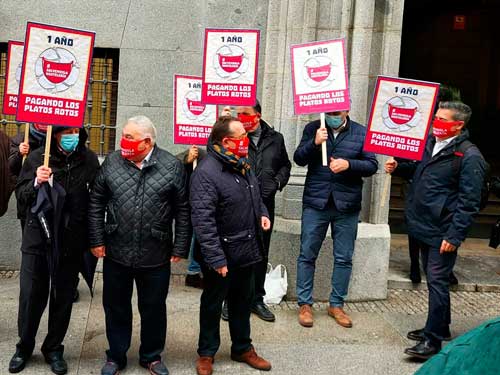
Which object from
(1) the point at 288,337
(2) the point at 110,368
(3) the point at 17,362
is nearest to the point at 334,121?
(1) the point at 288,337

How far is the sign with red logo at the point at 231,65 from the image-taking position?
5930 mm

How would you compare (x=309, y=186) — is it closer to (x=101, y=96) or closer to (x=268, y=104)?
(x=268, y=104)

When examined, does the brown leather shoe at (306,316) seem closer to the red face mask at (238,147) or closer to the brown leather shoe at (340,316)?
the brown leather shoe at (340,316)

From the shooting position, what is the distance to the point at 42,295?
5078 mm

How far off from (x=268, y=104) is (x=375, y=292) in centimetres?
209

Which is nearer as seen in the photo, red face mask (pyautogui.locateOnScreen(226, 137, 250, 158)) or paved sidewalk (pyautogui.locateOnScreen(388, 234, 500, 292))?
red face mask (pyautogui.locateOnScreen(226, 137, 250, 158))

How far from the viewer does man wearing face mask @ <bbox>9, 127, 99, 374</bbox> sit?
16.3ft

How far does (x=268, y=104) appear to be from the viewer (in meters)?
7.47

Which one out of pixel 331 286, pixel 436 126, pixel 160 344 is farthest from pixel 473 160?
pixel 160 344

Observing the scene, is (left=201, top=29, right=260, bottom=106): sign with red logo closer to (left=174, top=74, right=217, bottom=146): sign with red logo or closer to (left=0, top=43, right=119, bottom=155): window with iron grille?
(left=174, top=74, right=217, bottom=146): sign with red logo

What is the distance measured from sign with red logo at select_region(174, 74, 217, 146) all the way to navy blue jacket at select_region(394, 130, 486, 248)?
1662mm

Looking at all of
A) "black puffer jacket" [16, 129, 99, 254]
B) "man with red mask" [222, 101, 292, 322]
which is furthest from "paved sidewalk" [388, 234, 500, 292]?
"black puffer jacket" [16, 129, 99, 254]

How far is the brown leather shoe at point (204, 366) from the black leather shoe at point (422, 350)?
1476 mm

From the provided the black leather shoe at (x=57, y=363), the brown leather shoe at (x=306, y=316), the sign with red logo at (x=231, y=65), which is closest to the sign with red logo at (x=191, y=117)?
the sign with red logo at (x=231, y=65)
